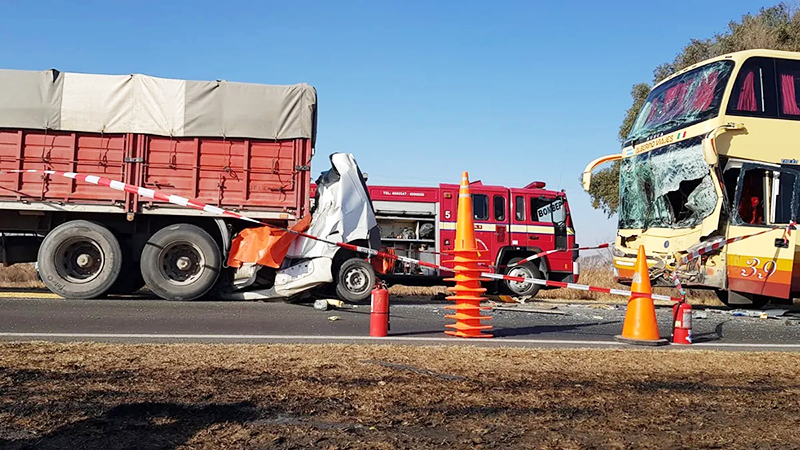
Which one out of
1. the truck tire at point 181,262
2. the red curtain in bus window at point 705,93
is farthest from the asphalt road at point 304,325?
the red curtain in bus window at point 705,93

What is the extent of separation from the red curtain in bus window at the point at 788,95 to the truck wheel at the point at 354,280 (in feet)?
23.7

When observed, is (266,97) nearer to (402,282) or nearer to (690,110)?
(402,282)

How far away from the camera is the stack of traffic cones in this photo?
8.09 meters

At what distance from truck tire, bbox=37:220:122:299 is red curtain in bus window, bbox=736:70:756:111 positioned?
398 inches

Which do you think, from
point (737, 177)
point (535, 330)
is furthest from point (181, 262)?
point (737, 177)

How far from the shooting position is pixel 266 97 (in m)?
12.6

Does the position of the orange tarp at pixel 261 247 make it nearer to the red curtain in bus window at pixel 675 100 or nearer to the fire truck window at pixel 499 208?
the fire truck window at pixel 499 208

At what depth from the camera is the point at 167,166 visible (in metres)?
12.2

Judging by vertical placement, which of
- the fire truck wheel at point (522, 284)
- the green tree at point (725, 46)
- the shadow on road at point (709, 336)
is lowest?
the shadow on road at point (709, 336)

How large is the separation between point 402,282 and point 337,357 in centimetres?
981

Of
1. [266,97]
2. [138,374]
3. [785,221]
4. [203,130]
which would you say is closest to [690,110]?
[785,221]

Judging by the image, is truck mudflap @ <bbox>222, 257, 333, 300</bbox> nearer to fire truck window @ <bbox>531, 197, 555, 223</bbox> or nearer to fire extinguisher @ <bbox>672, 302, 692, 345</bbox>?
fire extinguisher @ <bbox>672, 302, 692, 345</bbox>

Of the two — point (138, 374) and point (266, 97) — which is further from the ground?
point (266, 97)

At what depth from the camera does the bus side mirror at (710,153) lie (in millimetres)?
11000
